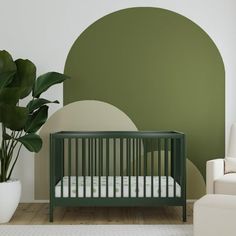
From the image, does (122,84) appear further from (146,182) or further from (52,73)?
(146,182)

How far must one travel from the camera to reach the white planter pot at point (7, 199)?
3.66m

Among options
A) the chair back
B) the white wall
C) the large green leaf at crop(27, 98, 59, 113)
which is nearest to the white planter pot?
the large green leaf at crop(27, 98, 59, 113)

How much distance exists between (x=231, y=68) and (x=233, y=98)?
0.29 meters

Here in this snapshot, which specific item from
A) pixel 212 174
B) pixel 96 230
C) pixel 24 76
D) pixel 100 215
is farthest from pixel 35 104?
pixel 212 174

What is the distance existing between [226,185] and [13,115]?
1769 millimetres

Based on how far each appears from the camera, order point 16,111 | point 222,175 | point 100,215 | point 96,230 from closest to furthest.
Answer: point 96,230 < point 16,111 < point 222,175 < point 100,215

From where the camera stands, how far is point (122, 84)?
443 cm

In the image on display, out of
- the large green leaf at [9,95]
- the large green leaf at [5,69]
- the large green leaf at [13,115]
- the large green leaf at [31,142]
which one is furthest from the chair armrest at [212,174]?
the large green leaf at [5,69]

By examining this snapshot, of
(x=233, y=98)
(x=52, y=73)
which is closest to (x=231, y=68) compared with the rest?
(x=233, y=98)

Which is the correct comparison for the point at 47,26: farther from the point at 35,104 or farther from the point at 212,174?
the point at 212,174

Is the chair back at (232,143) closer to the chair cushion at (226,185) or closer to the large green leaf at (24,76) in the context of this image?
the chair cushion at (226,185)

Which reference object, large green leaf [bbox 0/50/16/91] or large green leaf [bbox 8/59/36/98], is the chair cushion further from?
large green leaf [bbox 0/50/16/91]

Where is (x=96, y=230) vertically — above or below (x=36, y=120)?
below

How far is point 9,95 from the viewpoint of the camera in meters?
3.54
